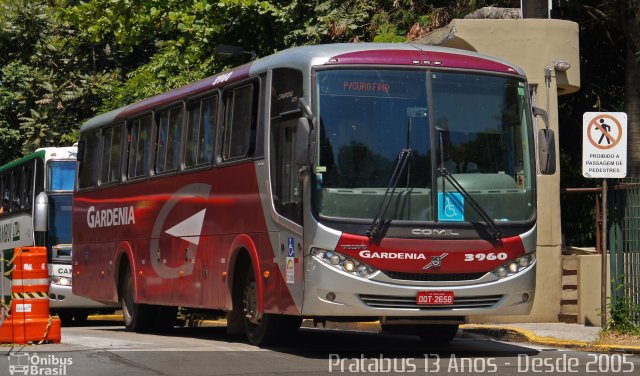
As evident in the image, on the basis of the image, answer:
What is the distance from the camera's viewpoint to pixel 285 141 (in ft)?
47.8

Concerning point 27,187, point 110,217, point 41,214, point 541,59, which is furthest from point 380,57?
point 27,187

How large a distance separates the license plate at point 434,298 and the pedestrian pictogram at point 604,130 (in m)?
3.62

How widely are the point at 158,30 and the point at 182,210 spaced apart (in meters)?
13.5

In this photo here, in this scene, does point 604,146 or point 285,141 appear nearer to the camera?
point 285,141

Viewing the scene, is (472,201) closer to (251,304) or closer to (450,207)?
(450,207)

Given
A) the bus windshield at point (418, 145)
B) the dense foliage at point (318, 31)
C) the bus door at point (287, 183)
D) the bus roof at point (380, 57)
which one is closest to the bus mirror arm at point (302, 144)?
the bus windshield at point (418, 145)

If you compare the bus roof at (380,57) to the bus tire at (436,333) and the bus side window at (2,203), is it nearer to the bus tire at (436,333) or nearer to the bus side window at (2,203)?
the bus tire at (436,333)

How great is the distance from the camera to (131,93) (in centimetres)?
3316

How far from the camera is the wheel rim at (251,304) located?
15.4 meters

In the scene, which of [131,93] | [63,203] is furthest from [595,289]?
[131,93]

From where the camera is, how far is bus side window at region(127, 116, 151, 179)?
65.2ft

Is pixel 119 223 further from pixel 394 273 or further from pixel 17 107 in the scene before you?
pixel 17 107

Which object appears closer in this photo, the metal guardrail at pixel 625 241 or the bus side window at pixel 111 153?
the metal guardrail at pixel 625 241

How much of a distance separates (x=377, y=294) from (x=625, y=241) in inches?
179
